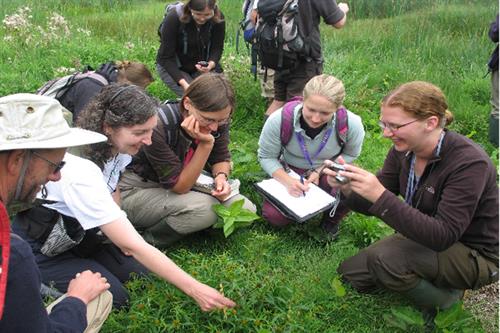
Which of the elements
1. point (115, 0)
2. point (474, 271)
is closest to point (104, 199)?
point (474, 271)

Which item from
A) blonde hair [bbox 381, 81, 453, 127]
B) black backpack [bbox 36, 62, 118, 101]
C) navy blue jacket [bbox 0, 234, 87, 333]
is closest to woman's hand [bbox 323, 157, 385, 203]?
blonde hair [bbox 381, 81, 453, 127]

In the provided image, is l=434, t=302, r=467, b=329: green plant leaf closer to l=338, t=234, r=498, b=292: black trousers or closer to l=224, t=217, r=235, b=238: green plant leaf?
l=338, t=234, r=498, b=292: black trousers

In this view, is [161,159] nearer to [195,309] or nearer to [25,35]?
[195,309]

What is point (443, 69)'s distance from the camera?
22.6 feet

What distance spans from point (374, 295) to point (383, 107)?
3.48 feet

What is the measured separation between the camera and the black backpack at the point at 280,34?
450cm

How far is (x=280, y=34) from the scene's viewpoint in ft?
15.0

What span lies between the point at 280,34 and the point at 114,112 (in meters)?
2.05

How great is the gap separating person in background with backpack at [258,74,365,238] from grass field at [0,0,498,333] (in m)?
0.14

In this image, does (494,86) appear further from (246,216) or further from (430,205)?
(246,216)

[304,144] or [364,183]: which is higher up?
[364,183]

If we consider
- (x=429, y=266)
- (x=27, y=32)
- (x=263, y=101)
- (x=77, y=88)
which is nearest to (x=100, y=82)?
(x=77, y=88)

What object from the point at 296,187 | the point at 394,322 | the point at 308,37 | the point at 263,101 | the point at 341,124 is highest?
the point at 308,37

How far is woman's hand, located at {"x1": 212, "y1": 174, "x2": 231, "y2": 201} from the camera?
3596 millimetres
